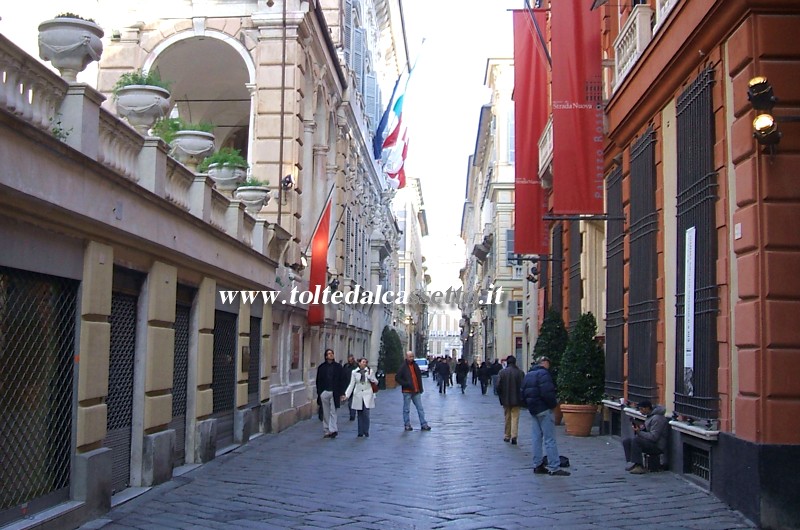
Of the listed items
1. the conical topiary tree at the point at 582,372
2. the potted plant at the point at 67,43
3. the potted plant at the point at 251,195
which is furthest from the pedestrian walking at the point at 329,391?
the potted plant at the point at 67,43

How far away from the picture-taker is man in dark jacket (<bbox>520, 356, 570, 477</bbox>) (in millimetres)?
12633

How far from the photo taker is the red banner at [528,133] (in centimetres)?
2280

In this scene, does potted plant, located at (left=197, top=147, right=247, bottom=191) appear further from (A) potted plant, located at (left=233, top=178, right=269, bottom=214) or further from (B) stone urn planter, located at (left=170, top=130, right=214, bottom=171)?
(B) stone urn planter, located at (left=170, top=130, right=214, bottom=171)

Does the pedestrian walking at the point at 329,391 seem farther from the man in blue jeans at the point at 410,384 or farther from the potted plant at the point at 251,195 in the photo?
the potted plant at the point at 251,195

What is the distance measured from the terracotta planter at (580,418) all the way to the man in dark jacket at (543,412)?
5215 mm

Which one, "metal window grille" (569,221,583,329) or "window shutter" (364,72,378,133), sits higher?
"window shutter" (364,72,378,133)

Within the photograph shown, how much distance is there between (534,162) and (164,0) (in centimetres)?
1027

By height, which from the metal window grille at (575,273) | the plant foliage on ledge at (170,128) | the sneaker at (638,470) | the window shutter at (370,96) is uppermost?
the window shutter at (370,96)

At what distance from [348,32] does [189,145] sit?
2025cm

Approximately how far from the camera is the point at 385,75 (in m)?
52.5

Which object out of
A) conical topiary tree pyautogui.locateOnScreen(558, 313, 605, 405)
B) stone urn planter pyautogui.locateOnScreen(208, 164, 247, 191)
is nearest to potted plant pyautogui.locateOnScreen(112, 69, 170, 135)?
stone urn planter pyautogui.locateOnScreen(208, 164, 247, 191)

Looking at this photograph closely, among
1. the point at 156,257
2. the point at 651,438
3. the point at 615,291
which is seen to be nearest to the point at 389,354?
the point at 615,291

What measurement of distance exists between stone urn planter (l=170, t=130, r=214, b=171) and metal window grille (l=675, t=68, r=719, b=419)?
679 centimetres

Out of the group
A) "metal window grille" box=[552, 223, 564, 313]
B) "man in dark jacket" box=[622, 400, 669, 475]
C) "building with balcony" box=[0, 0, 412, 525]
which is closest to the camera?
"building with balcony" box=[0, 0, 412, 525]
